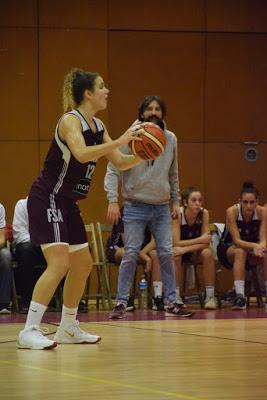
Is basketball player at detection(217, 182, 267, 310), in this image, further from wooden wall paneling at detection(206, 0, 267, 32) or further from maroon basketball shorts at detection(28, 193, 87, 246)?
maroon basketball shorts at detection(28, 193, 87, 246)

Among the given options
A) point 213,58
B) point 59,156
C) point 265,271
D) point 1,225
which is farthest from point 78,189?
point 213,58

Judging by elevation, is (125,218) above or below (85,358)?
above

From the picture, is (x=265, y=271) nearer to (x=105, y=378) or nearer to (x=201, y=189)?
(x=201, y=189)

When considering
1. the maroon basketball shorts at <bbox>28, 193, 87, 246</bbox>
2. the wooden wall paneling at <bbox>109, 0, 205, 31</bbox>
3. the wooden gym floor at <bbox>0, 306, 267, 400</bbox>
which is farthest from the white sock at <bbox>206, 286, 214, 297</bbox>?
the maroon basketball shorts at <bbox>28, 193, 87, 246</bbox>

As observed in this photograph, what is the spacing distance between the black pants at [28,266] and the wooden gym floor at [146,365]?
1.88 metres

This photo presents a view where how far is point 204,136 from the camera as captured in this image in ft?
41.2

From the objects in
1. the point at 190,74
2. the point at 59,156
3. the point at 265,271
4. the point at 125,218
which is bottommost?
the point at 265,271

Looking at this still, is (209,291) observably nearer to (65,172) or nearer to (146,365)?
(65,172)

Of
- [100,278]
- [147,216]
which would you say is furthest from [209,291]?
[147,216]

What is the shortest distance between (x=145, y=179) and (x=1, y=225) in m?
1.98

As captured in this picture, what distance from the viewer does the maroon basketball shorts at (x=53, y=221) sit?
603 centimetres

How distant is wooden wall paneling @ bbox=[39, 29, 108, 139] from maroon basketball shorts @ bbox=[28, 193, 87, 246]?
5924mm

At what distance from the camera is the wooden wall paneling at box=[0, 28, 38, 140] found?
467 inches

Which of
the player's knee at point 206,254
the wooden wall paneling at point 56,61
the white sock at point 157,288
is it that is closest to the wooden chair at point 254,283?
the player's knee at point 206,254
